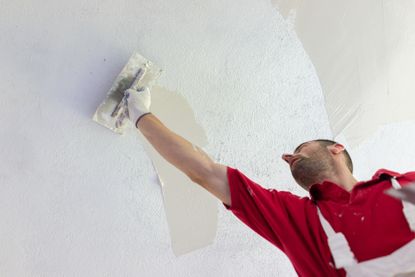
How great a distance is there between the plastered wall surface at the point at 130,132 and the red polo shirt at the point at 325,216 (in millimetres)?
395

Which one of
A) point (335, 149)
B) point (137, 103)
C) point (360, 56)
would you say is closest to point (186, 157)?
point (137, 103)

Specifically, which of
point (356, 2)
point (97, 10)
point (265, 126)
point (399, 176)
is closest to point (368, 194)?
point (399, 176)

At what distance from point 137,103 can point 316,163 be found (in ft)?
2.11

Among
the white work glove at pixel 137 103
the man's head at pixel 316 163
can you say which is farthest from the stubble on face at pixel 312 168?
the white work glove at pixel 137 103

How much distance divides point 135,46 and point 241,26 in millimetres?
397

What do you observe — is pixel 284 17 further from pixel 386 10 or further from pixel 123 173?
pixel 123 173

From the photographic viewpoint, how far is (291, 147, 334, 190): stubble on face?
1594mm

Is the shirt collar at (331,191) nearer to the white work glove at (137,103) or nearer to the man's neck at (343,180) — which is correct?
the man's neck at (343,180)

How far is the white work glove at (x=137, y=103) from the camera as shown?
4.91 feet

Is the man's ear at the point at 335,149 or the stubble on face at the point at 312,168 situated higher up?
the man's ear at the point at 335,149

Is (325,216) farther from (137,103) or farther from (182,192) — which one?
(137,103)

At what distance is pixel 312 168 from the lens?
5.23ft

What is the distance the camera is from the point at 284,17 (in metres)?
1.74

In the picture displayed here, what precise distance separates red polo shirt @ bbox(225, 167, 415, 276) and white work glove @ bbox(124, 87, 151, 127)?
1.13ft
